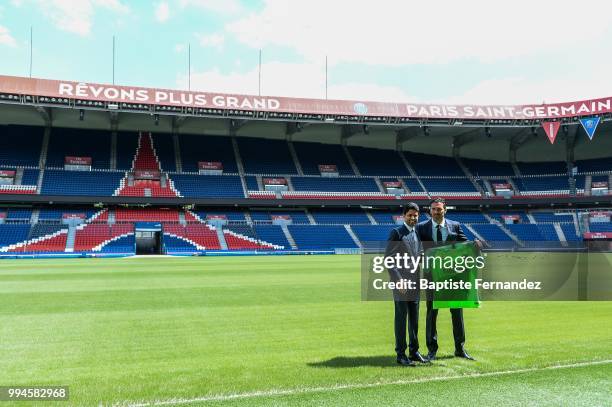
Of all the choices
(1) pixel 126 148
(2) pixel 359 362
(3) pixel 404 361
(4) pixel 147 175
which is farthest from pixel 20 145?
(3) pixel 404 361

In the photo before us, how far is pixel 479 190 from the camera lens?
5031 centimetres

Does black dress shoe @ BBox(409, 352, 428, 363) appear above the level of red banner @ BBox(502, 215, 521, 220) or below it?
below

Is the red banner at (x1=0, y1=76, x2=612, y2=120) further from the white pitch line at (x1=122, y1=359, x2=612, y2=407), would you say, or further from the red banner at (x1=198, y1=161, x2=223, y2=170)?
the white pitch line at (x1=122, y1=359, x2=612, y2=407)

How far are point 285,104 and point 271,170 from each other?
8.02 meters

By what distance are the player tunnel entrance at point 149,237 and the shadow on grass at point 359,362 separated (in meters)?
34.8

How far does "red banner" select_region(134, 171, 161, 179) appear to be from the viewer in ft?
143

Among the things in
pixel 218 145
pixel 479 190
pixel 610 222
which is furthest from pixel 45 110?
pixel 610 222

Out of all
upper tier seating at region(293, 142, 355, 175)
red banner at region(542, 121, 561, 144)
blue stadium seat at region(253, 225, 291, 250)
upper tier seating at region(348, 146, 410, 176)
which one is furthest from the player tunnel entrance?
red banner at region(542, 121, 561, 144)

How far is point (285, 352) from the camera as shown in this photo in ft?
21.2

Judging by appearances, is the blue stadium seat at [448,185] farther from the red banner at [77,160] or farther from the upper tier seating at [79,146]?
the red banner at [77,160]

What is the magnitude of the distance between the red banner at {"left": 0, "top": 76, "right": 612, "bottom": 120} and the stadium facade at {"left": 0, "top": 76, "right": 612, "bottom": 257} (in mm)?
115

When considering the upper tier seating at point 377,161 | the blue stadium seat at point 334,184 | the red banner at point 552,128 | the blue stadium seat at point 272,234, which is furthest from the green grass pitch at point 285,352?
the upper tier seating at point 377,161

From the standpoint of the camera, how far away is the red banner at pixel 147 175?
4359 centimetres

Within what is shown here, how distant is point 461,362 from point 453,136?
4910cm
